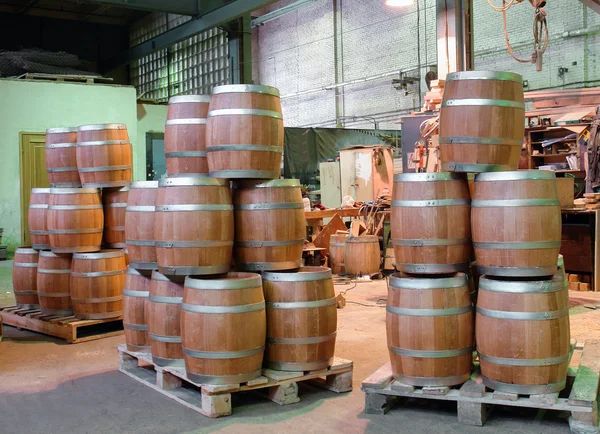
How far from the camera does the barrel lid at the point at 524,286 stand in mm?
4191

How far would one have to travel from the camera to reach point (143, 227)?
224 inches

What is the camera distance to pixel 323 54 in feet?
74.6

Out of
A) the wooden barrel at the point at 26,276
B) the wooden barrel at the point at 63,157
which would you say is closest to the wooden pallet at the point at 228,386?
the wooden barrel at the point at 63,157

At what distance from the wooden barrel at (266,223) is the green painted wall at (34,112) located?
458 inches

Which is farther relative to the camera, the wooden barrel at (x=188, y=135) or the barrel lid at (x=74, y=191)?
the barrel lid at (x=74, y=191)

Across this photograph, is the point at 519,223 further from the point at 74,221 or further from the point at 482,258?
the point at 74,221

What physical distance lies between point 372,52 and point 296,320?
1745 centimetres

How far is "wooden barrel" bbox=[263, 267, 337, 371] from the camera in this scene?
485cm

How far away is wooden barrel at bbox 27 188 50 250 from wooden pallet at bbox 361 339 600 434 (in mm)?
4316

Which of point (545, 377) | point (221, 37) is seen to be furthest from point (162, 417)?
point (221, 37)

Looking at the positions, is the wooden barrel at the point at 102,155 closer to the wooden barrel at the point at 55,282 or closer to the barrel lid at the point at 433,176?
the wooden barrel at the point at 55,282

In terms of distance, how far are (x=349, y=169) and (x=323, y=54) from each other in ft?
24.1

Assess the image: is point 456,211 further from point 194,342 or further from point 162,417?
point 162,417

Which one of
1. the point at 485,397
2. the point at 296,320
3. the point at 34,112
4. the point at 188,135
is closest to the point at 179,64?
the point at 34,112
